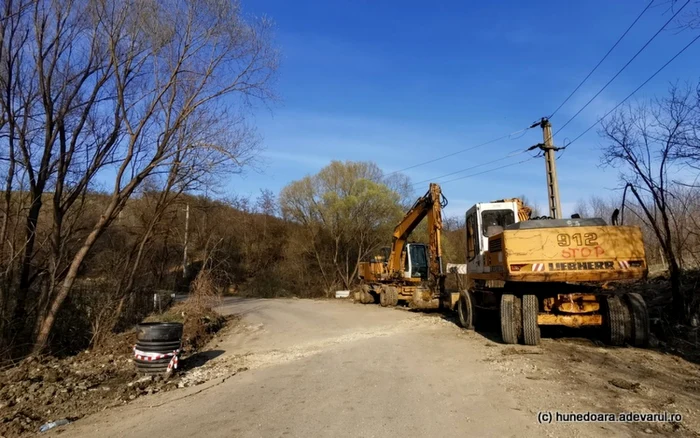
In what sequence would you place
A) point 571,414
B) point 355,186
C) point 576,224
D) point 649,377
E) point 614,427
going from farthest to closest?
point 355,186 → point 576,224 → point 649,377 → point 571,414 → point 614,427

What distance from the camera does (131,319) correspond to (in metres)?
17.2

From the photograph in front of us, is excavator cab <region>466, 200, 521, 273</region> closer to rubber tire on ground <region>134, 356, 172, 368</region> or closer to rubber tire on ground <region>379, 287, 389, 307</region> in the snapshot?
rubber tire on ground <region>134, 356, 172, 368</region>

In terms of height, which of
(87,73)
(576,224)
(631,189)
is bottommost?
(576,224)

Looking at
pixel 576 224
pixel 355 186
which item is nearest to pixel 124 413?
pixel 576 224

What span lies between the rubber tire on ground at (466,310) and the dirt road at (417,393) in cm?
196

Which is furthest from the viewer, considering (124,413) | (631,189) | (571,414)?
(631,189)

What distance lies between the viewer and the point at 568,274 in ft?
32.5

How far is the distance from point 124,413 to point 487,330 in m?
9.90

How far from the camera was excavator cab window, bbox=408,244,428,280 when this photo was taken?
23234 mm

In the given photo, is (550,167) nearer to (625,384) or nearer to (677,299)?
(677,299)

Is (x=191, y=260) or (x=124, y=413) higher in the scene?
(x=191, y=260)

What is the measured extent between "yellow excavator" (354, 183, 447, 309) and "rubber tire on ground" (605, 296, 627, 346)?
8747 mm

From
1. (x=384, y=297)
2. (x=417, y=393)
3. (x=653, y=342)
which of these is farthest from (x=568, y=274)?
(x=384, y=297)

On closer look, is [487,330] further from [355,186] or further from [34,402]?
[355,186]
